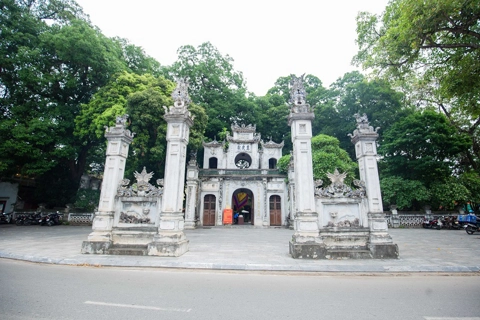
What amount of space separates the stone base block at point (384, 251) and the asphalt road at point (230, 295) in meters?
1.43

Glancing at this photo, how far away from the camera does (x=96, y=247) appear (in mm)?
7492

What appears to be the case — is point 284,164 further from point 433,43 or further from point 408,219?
point 433,43

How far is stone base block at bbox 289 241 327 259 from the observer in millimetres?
6938

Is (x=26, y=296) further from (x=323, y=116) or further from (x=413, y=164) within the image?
(x=323, y=116)

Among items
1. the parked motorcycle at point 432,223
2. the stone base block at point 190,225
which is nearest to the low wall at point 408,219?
the parked motorcycle at point 432,223

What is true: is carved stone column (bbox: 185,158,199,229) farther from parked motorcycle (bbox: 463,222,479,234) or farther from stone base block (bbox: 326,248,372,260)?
parked motorcycle (bbox: 463,222,479,234)

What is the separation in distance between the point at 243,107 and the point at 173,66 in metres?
9.94

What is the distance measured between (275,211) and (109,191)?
53.8 ft

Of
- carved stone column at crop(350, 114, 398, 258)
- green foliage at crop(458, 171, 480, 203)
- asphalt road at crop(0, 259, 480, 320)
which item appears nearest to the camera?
asphalt road at crop(0, 259, 480, 320)

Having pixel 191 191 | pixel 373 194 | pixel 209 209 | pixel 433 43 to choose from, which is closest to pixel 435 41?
pixel 433 43

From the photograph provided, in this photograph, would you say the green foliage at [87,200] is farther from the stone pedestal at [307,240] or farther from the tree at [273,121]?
the tree at [273,121]

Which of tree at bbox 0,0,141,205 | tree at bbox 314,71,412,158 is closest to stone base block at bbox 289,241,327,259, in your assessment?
tree at bbox 0,0,141,205

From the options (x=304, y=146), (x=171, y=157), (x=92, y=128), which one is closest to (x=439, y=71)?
(x=304, y=146)

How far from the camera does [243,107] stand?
94.5 ft
